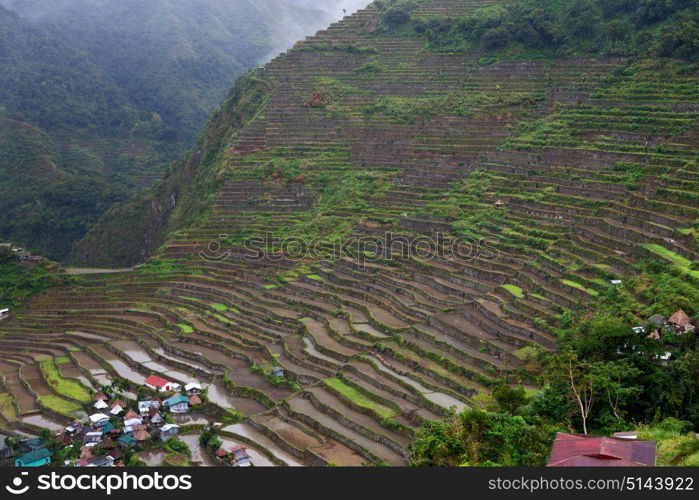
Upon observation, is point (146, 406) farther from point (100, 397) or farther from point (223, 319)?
point (223, 319)

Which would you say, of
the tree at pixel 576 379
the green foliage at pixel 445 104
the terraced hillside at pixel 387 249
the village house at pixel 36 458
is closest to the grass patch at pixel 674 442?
the tree at pixel 576 379

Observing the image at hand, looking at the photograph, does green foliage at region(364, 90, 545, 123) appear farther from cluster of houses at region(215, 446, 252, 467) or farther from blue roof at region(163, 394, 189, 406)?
cluster of houses at region(215, 446, 252, 467)

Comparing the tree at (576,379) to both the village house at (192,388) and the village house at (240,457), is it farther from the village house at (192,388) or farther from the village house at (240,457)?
the village house at (192,388)

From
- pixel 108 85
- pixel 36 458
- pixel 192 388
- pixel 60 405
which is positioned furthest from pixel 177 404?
pixel 108 85

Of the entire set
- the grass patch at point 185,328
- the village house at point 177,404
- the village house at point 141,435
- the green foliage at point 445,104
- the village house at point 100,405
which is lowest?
the village house at point 141,435

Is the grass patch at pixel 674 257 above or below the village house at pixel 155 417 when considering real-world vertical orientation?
above

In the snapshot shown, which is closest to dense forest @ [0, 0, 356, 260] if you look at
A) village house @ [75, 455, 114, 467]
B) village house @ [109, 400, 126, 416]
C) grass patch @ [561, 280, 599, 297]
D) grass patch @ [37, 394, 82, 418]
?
grass patch @ [37, 394, 82, 418]
